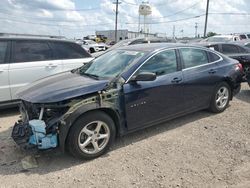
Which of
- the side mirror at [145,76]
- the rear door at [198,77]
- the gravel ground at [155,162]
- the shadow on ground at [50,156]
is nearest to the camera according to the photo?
the gravel ground at [155,162]

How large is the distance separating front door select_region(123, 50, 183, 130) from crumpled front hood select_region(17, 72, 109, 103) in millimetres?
531

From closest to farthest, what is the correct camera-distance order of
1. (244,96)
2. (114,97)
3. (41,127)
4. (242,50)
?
(41,127)
(114,97)
(244,96)
(242,50)

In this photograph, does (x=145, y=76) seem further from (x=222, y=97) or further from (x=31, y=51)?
(x=31, y=51)

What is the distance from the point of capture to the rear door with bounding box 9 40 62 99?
19.8 ft

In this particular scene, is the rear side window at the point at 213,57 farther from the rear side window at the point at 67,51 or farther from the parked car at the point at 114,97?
the rear side window at the point at 67,51

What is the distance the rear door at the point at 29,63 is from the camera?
6.05 m

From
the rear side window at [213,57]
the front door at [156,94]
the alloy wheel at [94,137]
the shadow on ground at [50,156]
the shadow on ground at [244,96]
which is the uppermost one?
the rear side window at [213,57]

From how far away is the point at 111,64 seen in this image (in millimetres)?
4871

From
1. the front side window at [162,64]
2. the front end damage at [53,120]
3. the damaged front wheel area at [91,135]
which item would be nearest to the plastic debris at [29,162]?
the front end damage at [53,120]

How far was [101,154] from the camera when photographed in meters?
4.20

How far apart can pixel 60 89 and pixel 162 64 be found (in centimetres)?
184

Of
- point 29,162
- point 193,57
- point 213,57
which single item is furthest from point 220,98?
point 29,162

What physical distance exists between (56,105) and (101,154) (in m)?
1.01

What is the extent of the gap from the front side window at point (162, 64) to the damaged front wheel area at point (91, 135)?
41.7 inches
